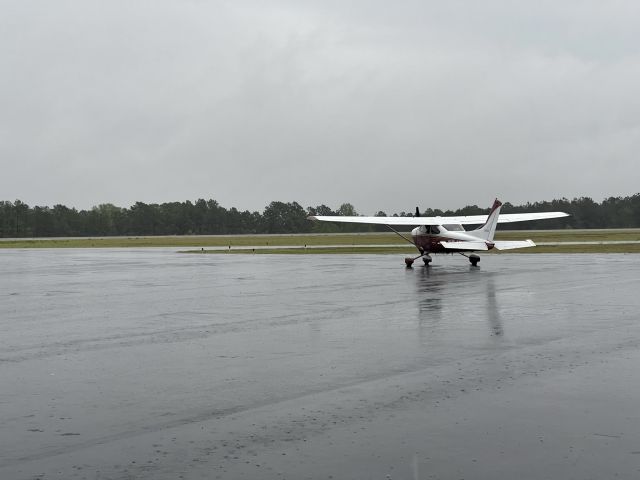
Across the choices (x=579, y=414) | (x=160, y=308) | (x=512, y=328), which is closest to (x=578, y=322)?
(x=512, y=328)

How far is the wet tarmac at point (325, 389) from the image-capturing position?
19.2ft

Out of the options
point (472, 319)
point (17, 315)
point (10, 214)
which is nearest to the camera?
point (472, 319)

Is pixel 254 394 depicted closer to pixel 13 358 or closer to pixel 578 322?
pixel 13 358

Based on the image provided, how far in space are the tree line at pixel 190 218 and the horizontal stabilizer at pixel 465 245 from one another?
406 ft

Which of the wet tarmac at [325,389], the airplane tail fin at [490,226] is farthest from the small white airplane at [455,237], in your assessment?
the wet tarmac at [325,389]

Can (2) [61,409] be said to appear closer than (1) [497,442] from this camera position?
No

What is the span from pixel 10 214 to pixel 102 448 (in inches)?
7212

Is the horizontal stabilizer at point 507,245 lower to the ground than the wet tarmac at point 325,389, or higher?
higher

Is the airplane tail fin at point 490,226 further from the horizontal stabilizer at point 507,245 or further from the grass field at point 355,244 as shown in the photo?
the grass field at point 355,244

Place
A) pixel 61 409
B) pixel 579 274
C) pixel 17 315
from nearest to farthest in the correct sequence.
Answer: pixel 61 409 → pixel 17 315 → pixel 579 274

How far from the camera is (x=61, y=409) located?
25.0 feet

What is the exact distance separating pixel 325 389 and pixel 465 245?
2488 cm

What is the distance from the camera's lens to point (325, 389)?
27.5ft

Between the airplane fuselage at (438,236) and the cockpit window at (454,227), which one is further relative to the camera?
the cockpit window at (454,227)
